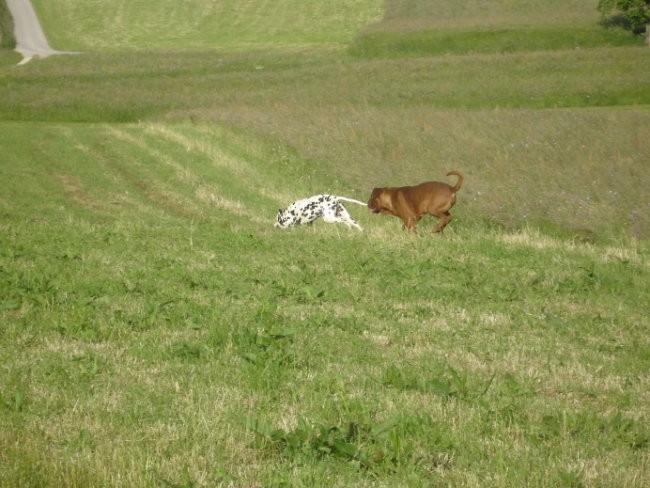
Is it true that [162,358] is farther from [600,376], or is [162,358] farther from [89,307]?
[600,376]

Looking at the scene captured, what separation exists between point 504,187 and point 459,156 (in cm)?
401

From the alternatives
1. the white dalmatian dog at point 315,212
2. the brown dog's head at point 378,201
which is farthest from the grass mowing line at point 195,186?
the brown dog's head at point 378,201

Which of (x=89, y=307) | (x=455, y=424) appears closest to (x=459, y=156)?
(x=89, y=307)

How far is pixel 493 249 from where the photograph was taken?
517 inches

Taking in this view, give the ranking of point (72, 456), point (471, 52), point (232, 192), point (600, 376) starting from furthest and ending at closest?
point (471, 52)
point (232, 192)
point (600, 376)
point (72, 456)

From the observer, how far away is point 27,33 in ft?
253

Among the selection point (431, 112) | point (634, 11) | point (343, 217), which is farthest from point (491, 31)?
point (343, 217)

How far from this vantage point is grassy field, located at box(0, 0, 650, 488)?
5113 mm

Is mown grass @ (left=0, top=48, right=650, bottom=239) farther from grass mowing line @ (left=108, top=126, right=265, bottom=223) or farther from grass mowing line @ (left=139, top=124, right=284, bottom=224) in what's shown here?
grass mowing line @ (left=108, top=126, right=265, bottom=223)

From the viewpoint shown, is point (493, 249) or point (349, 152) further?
point (349, 152)

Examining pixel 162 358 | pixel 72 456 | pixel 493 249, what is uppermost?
pixel 72 456

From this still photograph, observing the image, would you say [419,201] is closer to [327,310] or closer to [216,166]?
[327,310]

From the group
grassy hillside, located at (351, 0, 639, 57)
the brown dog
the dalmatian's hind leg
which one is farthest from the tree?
the brown dog

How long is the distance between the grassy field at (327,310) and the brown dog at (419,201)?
20.0 inches
